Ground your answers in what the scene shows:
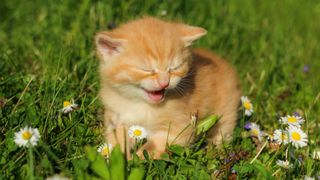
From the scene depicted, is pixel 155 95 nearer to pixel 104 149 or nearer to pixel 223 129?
pixel 104 149

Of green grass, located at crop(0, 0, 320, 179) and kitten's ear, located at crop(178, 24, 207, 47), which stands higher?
kitten's ear, located at crop(178, 24, 207, 47)

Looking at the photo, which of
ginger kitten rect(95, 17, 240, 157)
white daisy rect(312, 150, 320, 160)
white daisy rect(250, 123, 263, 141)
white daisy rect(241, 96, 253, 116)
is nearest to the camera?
ginger kitten rect(95, 17, 240, 157)

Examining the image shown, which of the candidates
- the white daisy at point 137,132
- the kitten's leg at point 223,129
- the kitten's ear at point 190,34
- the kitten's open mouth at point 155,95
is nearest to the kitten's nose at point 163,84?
the kitten's open mouth at point 155,95

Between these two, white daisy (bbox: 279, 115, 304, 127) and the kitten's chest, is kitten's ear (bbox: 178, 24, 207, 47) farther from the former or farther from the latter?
white daisy (bbox: 279, 115, 304, 127)

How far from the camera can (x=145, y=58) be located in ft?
8.71

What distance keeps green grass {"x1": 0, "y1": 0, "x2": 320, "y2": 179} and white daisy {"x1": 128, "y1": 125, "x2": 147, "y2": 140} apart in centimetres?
16

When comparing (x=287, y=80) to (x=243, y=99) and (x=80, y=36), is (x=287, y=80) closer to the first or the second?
(x=243, y=99)

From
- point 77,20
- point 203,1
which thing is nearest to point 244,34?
point 203,1

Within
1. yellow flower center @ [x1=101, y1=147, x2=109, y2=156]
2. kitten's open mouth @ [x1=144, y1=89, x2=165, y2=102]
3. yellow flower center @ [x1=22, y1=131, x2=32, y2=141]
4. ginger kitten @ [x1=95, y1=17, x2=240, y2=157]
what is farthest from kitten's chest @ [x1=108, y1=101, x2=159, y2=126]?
yellow flower center @ [x1=22, y1=131, x2=32, y2=141]

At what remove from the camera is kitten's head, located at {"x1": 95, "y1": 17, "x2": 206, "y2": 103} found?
2637mm

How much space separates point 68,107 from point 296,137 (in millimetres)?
1209

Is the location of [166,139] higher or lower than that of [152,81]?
lower

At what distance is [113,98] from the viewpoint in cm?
292

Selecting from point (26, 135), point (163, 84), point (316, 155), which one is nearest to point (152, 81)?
point (163, 84)
